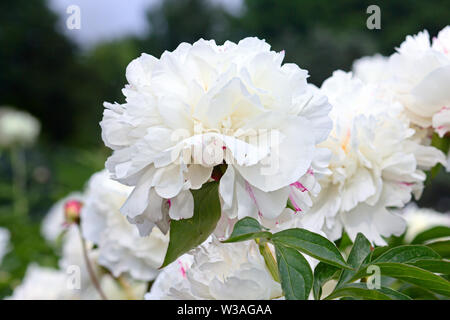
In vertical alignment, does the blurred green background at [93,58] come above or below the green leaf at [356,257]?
above

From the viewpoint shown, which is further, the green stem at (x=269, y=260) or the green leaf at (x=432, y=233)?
the green leaf at (x=432, y=233)

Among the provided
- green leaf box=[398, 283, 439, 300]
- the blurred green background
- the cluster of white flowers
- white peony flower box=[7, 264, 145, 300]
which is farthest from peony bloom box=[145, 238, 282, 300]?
the blurred green background

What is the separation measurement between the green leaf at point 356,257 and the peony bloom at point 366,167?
0.12 metres

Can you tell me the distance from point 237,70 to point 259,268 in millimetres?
142

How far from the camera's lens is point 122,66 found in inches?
614

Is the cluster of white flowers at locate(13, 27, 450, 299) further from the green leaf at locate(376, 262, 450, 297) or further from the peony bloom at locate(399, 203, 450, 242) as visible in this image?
the peony bloom at locate(399, 203, 450, 242)

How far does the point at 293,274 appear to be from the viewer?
1.27ft

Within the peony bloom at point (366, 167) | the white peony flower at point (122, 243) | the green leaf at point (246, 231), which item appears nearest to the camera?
the green leaf at point (246, 231)

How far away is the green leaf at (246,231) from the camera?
0.37 m

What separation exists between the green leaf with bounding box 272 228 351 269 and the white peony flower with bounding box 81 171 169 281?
36 centimetres

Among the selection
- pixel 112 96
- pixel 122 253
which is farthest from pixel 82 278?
pixel 112 96

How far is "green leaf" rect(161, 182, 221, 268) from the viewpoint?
43 cm

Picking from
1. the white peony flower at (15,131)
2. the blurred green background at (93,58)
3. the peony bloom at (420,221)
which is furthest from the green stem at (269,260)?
the blurred green background at (93,58)

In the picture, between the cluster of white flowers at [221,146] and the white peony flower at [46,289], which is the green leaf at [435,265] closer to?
the cluster of white flowers at [221,146]
